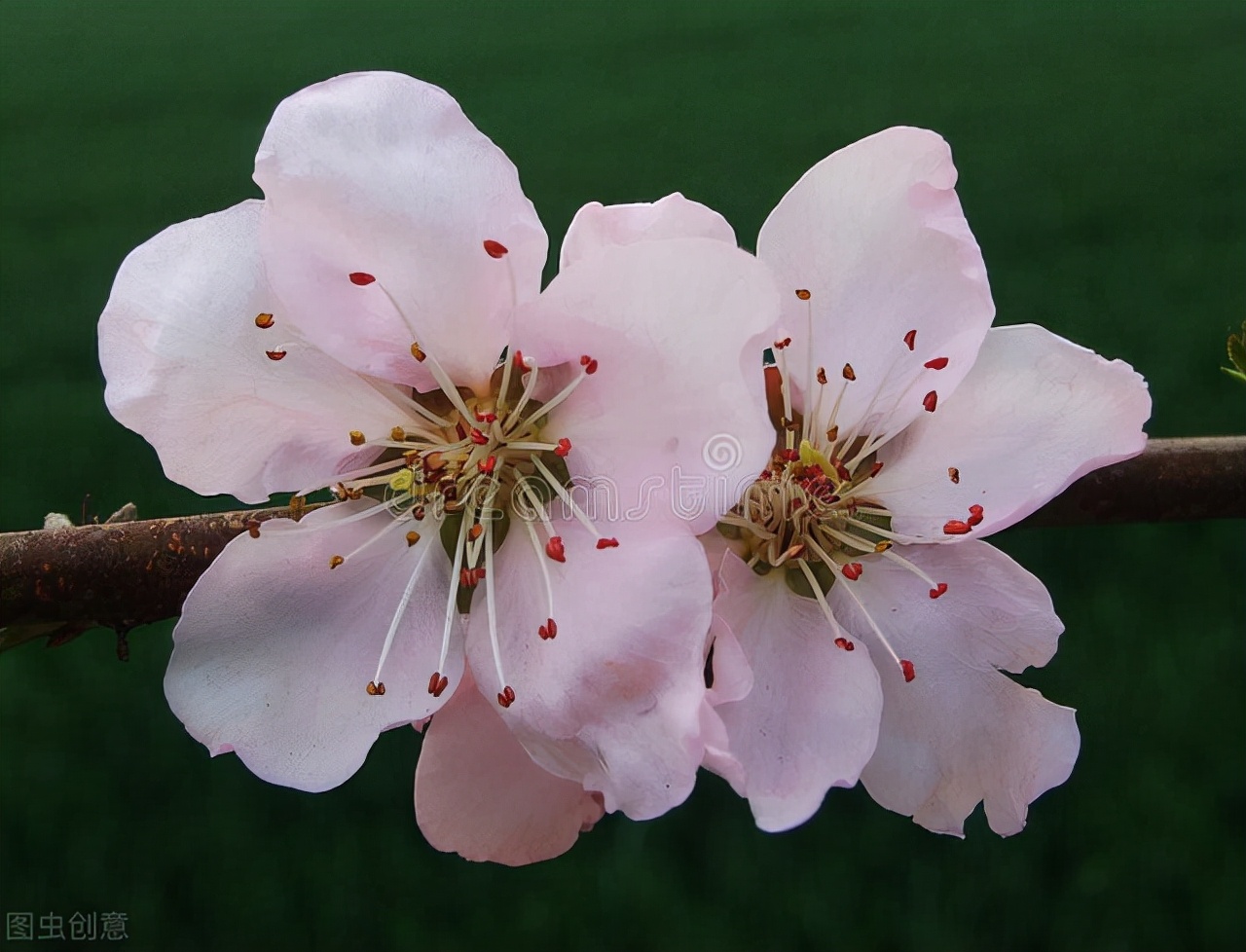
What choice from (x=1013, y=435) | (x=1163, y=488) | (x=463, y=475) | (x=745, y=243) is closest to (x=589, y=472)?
(x=463, y=475)

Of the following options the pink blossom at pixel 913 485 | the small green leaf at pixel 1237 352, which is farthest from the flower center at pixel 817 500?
the small green leaf at pixel 1237 352

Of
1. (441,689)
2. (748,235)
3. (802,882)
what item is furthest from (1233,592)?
(441,689)

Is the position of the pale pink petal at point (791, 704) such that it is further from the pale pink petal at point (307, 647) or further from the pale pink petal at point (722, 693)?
the pale pink petal at point (307, 647)

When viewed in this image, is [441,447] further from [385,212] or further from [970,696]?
[970,696]

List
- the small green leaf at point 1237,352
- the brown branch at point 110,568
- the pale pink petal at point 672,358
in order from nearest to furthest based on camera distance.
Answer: the pale pink petal at point 672,358
the brown branch at point 110,568
the small green leaf at point 1237,352

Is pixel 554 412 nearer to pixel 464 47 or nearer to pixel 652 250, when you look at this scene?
pixel 652 250

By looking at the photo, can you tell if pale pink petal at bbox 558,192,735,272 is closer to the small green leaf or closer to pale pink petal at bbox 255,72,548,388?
pale pink petal at bbox 255,72,548,388
